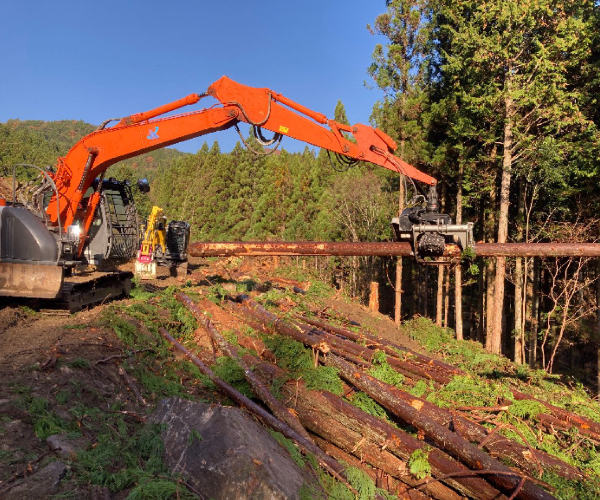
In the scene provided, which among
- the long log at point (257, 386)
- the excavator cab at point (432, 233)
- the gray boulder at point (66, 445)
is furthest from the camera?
the long log at point (257, 386)

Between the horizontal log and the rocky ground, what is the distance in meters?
2.08

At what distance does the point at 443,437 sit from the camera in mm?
5195

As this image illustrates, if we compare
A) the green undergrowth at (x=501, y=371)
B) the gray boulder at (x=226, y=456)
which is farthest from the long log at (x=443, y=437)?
the green undergrowth at (x=501, y=371)

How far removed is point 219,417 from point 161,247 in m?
12.5

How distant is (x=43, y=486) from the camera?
3.14m

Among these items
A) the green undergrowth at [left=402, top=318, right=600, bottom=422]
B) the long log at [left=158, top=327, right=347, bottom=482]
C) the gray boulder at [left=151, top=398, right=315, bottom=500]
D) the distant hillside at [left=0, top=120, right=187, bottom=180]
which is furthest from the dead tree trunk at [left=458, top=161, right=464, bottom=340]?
the distant hillside at [left=0, top=120, right=187, bottom=180]

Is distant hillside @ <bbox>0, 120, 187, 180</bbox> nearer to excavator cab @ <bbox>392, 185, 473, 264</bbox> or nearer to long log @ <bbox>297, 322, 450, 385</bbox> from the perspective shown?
long log @ <bbox>297, 322, 450, 385</bbox>

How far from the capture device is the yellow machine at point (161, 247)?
14.6 m

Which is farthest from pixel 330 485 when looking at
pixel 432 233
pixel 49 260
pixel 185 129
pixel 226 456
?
pixel 185 129

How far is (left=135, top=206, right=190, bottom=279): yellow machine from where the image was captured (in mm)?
14609

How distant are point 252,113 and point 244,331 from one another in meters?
4.79

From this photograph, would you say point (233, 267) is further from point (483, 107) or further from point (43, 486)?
point (43, 486)

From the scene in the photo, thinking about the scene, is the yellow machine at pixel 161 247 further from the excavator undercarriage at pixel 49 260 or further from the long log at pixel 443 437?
the long log at pixel 443 437

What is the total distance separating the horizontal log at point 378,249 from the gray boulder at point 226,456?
2153 millimetres
